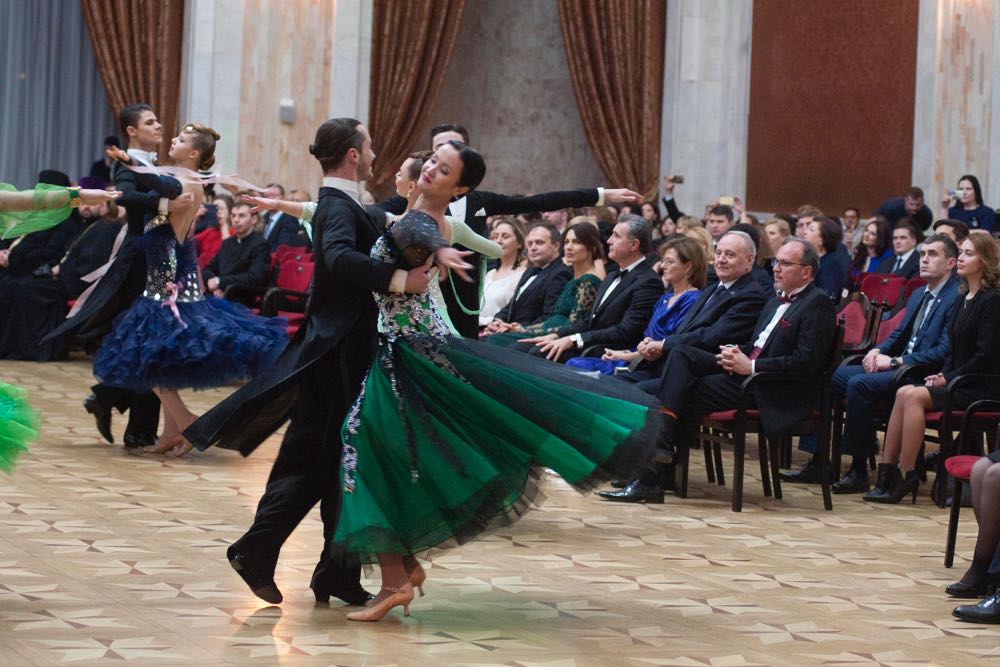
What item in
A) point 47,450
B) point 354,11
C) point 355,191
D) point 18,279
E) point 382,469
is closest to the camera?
point 382,469

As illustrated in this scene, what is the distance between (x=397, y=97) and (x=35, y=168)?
3983mm

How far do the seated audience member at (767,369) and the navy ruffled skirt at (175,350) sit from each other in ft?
5.93

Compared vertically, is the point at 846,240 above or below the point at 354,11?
below

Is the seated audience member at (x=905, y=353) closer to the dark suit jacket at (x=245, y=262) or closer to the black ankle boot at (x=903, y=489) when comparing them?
the black ankle boot at (x=903, y=489)

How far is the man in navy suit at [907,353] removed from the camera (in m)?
6.90

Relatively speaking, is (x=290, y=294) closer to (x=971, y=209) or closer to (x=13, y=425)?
(x=971, y=209)

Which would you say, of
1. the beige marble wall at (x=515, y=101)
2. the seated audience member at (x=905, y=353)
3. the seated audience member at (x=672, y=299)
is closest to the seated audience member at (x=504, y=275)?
the seated audience member at (x=672, y=299)

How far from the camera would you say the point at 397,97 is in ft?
48.5

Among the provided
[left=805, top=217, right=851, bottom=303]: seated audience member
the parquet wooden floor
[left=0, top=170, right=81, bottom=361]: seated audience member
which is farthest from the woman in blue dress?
[left=0, top=170, right=81, bottom=361]: seated audience member

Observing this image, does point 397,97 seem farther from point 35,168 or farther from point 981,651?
point 981,651

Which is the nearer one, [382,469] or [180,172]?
[382,469]

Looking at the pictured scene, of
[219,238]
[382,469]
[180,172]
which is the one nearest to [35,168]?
[219,238]

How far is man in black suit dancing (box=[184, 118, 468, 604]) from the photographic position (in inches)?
162

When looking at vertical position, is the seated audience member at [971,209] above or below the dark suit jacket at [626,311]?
above
